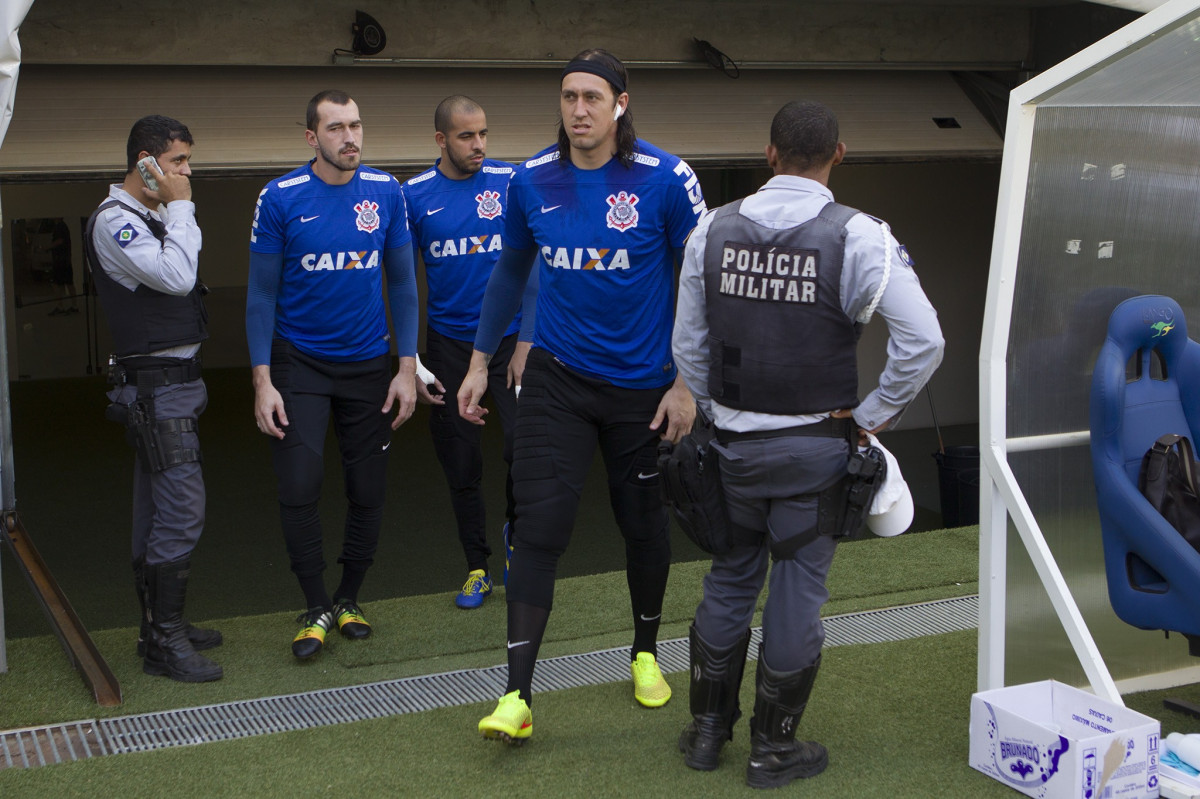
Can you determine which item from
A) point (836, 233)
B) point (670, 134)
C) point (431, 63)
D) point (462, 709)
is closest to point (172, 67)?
point (431, 63)

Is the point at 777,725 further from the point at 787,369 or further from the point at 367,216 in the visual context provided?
the point at 367,216

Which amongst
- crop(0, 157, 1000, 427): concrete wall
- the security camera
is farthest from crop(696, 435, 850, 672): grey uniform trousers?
crop(0, 157, 1000, 427): concrete wall

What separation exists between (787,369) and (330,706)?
1629 millimetres

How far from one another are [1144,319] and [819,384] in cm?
109

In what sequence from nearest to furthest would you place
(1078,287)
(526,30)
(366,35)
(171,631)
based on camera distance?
(1078,287)
(171,631)
(366,35)
(526,30)

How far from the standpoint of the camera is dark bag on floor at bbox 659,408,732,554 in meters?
2.62

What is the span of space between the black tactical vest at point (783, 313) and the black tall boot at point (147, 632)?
6.38ft

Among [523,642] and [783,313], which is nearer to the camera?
[783,313]

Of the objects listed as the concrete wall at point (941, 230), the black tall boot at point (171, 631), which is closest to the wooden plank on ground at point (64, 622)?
the black tall boot at point (171, 631)

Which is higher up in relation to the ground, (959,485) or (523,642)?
(523,642)

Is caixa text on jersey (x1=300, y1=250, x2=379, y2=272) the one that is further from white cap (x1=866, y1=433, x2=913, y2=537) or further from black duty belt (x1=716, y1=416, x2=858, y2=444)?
white cap (x1=866, y1=433, x2=913, y2=537)

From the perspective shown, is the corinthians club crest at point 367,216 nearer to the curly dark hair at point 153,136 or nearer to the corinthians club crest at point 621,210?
the curly dark hair at point 153,136

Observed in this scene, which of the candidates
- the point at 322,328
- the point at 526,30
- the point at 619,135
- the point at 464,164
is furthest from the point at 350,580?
the point at 526,30

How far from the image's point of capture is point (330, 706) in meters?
3.22
